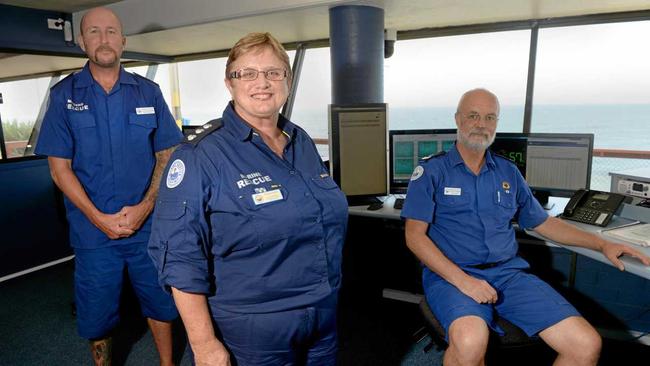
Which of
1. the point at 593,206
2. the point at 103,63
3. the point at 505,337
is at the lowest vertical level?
the point at 505,337

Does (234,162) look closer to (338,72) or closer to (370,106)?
(370,106)

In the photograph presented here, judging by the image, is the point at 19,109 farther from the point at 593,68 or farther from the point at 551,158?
the point at 593,68

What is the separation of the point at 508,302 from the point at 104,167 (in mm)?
1719

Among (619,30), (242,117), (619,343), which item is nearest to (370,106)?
(242,117)

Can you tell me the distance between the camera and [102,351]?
185 cm

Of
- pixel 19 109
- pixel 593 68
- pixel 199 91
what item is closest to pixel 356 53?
pixel 593 68

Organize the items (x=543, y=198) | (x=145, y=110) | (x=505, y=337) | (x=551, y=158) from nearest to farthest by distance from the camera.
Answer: (x=505, y=337)
(x=145, y=110)
(x=551, y=158)
(x=543, y=198)

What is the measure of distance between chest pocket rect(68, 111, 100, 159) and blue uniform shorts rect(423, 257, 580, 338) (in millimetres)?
1504

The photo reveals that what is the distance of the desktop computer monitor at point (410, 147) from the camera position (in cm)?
255

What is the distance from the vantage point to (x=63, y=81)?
5.61 ft

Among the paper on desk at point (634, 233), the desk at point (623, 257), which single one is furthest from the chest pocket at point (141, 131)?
the paper on desk at point (634, 233)

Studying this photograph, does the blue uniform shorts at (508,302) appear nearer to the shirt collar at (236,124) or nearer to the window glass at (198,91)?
the shirt collar at (236,124)

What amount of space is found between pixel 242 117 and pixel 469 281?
1103mm

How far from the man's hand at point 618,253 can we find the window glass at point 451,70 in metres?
1.39
